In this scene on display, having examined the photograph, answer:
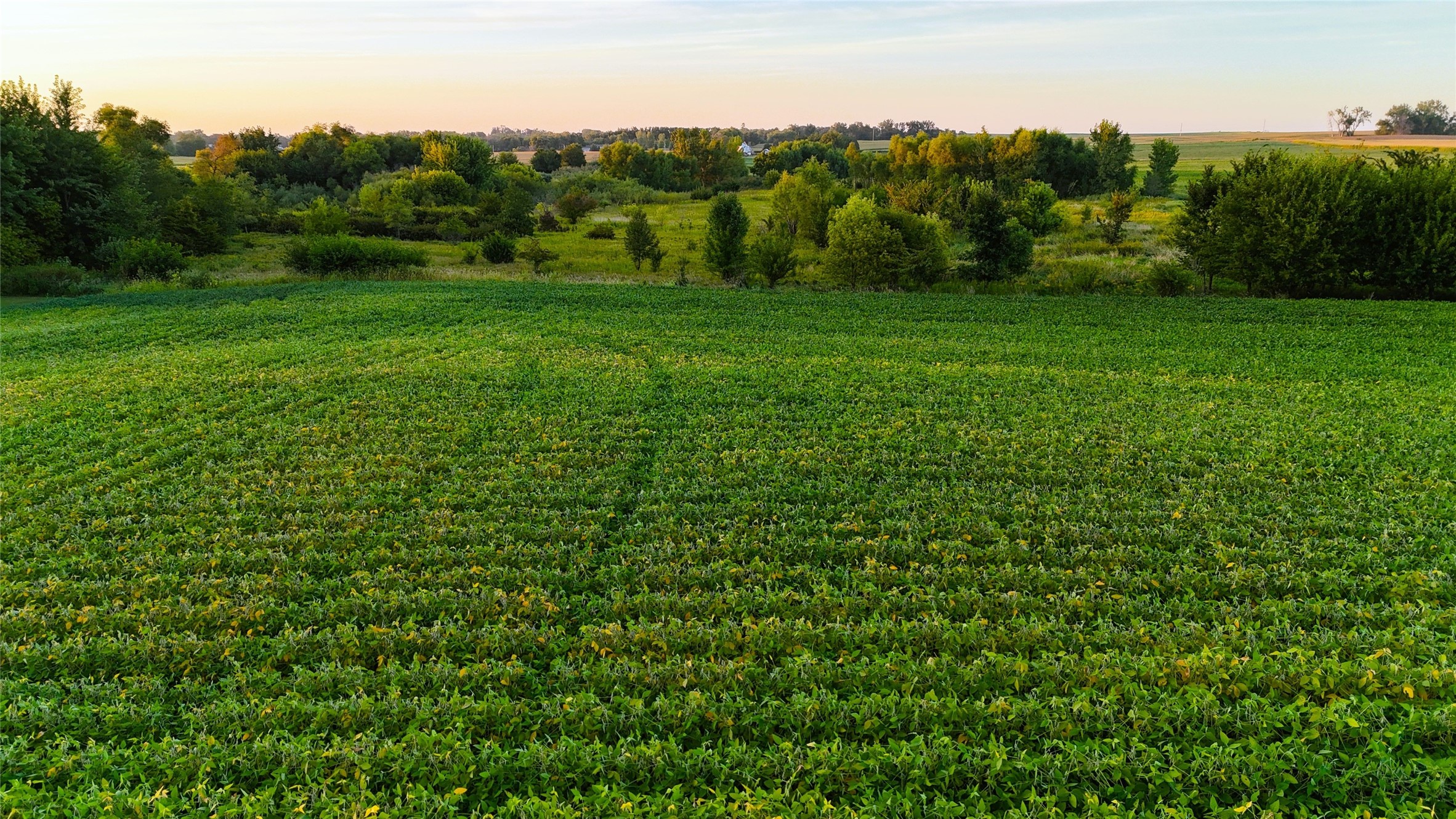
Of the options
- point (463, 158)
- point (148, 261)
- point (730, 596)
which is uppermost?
point (463, 158)

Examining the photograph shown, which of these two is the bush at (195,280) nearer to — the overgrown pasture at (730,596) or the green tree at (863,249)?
the overgrown pasture at (730,596)

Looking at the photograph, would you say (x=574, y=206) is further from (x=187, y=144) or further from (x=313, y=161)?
(x=187, y=144)

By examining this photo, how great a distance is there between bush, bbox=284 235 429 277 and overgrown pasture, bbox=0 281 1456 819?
23.8 meters

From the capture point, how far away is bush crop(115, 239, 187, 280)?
4019 cm

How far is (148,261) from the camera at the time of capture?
40.2 meters

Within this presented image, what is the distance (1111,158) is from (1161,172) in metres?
5.92

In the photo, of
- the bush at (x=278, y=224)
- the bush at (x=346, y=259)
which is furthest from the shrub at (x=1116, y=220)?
the bush at (x=278, y=224)

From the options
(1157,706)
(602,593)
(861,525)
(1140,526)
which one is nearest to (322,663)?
(602,593)

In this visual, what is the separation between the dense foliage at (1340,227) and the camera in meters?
29.1

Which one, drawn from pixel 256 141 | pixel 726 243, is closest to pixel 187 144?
pixel 256 141

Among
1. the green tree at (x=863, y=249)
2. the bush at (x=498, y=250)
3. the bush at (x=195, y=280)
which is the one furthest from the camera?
the bush at (x=498, y=250)

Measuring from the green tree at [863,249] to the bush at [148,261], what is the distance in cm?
3510

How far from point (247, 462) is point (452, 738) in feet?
28.9

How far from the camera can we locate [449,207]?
7550 centimetres
